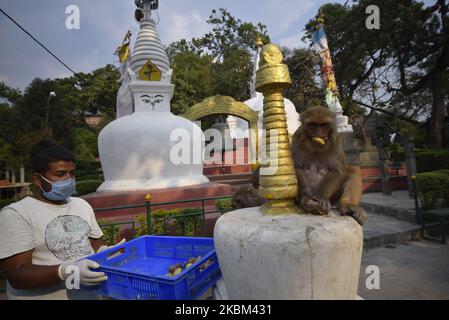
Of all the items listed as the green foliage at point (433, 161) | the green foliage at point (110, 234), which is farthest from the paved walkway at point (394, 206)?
the green foliage at point (110, 234)

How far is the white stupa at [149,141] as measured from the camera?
689 centimetres

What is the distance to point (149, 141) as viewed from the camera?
22.8 ft

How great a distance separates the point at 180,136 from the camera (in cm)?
736

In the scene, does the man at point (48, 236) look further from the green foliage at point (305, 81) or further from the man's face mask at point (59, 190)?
the green foliage at point (305, 81)

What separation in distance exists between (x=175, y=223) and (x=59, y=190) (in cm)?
340

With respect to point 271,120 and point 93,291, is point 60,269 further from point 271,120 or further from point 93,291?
point 271,120

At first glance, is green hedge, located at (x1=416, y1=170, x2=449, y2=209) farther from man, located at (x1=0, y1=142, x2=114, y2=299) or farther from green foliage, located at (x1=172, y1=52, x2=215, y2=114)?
green foliage, located at (x1=172, y1=52, x2=215, y2=114)

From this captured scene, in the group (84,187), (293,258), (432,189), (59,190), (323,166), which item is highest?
(323,166)

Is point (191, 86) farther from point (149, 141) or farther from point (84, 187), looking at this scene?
point (149, 141)

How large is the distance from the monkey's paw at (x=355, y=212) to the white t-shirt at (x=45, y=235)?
65.9 inches

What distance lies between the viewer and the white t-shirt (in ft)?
5.05

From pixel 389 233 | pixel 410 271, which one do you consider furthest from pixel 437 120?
pixel 410 271

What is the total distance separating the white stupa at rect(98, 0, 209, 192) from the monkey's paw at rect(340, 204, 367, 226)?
5434 millimetres

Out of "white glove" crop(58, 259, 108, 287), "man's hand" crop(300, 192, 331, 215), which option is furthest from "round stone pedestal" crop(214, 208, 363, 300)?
"white glove" crop(58, 259, 108, 287)
